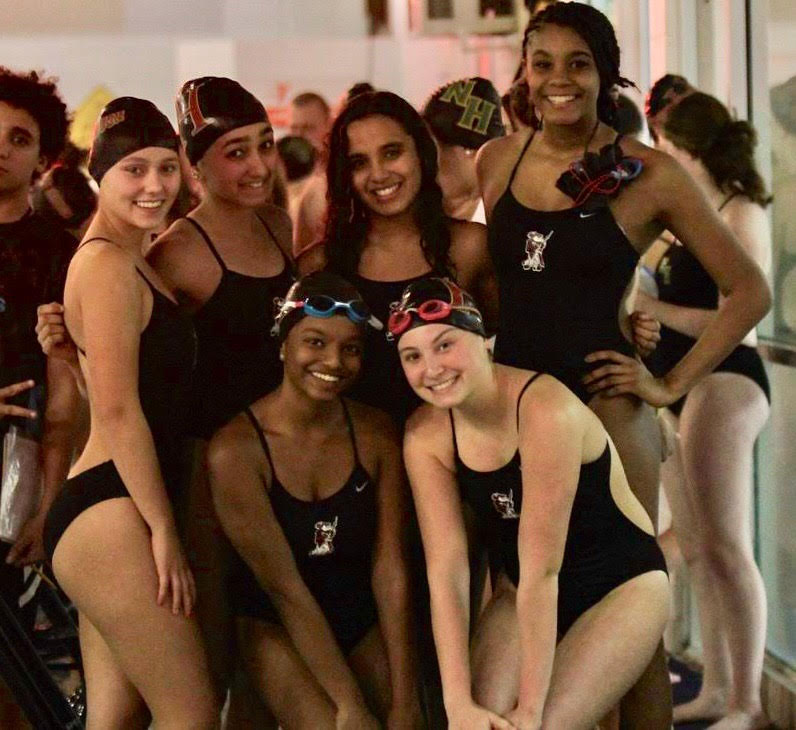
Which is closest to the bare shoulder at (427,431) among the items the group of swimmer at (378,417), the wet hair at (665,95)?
the group of swimmer at (378,417)

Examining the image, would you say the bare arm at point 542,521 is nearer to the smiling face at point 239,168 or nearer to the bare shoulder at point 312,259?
the bare shoulder at point 312,259

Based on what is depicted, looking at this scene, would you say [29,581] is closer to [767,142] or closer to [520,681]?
[520,681]

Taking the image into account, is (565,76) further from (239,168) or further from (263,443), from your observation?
(263,443)

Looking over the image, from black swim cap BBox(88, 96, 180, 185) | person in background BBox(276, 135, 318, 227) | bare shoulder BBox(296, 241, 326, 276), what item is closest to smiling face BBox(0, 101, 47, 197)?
black swim cap BBox(88, 96, 180, 185)

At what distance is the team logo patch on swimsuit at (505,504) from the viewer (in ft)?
9.55

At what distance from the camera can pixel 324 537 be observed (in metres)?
3.03

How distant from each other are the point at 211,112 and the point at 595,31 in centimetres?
92

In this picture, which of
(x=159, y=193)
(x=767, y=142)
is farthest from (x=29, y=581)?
(x=767, y=142)

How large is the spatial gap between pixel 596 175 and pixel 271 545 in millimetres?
1103

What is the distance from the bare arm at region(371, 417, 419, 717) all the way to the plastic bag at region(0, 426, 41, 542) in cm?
87

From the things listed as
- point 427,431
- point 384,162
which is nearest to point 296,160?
point 384,162

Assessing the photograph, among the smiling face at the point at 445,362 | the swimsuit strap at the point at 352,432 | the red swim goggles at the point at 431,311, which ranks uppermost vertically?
the red swim goggles at the point at 431,311

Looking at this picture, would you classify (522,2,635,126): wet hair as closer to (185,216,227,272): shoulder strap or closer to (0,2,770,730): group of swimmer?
(0,2,770,730): group of swimmer

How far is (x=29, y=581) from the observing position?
150 inches
